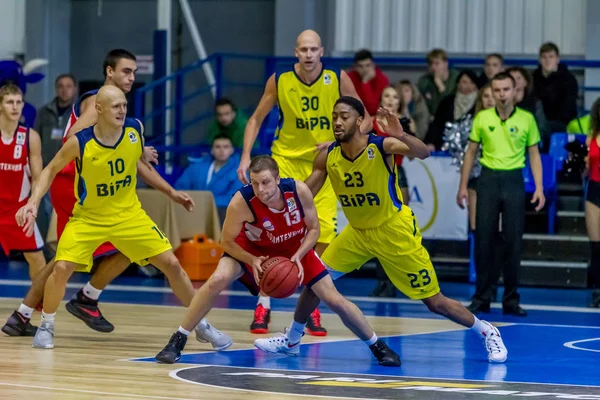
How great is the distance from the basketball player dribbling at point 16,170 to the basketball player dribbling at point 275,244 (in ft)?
8.26

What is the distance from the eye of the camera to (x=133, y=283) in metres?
13.5

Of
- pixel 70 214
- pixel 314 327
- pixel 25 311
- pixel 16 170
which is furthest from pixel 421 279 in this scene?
pixel 16 170

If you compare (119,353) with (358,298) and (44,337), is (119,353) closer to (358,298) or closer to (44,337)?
(44,337)

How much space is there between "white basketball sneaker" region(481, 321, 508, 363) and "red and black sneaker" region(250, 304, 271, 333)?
196 cm

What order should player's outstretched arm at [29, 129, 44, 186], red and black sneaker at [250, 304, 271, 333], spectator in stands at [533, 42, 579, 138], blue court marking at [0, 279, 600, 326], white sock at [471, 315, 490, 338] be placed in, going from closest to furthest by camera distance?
white sock at [471, 315, 490, 338] → red and black sneaker at [250, 304, 271, 333] → player's outstretched arm at [29, 129, 44, 186] → blue court marking at [0, 279, 600, 326] → spectator in stands at [533, 42, 579, 138]

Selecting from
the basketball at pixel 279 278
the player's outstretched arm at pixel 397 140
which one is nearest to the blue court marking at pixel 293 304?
the basketball at pixel 279 278

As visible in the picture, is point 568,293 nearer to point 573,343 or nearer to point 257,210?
point 573,343

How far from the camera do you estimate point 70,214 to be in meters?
9.52

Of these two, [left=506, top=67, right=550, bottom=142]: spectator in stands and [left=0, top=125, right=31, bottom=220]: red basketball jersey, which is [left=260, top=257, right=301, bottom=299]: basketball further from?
[left=506, top=67, right=550, bottom=142]: spectator in stands

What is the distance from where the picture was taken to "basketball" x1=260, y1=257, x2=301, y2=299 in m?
7.47

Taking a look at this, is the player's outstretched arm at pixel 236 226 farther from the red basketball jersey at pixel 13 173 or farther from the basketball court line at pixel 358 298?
the basketball court line at pixel 358 298

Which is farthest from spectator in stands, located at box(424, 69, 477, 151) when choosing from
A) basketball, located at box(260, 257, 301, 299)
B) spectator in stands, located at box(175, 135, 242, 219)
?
basketball, located at box(260, 257, 301, 299)

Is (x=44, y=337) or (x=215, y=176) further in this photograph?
(x=215, y=176)

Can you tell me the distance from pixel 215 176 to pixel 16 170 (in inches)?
155
